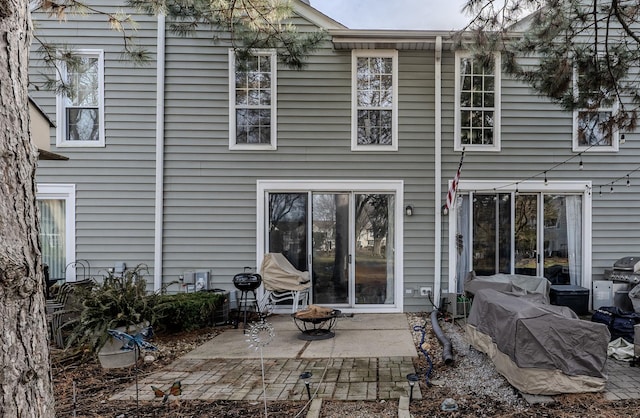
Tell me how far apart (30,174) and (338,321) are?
5.29m

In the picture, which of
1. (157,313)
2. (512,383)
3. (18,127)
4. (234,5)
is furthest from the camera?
(234,5)

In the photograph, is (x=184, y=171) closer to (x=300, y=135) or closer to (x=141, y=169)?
(x=141, y=169)

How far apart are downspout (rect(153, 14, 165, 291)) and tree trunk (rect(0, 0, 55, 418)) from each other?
5.32 meters

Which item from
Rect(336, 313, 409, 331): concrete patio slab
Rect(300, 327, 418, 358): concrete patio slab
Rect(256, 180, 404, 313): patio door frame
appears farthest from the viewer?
Rect(256, 180, 404, 313): patio door frame

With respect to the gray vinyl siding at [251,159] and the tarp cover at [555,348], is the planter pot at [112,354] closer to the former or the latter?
the gray vinyl siding at [251,159]

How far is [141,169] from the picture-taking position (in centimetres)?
679

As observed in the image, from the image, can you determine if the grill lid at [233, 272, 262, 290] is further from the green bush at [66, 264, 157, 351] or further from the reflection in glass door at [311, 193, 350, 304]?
the green bush at [66, 264, 157, 351]

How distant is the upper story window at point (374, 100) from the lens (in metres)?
6.87

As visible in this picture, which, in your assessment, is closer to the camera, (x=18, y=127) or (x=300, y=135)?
(x=18, y=127)

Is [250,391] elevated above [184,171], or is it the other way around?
[184,171]

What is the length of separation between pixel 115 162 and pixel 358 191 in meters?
4.49

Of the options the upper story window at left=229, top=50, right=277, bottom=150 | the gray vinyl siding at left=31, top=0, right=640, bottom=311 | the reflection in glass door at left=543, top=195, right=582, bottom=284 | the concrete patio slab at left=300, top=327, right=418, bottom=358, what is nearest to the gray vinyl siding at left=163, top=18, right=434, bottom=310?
the gray vinyl siding at left=31, top=0, right=640, bottom=311

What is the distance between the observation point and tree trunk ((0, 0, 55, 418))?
1473 millimetres

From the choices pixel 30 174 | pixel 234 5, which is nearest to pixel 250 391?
pixel 30 174
